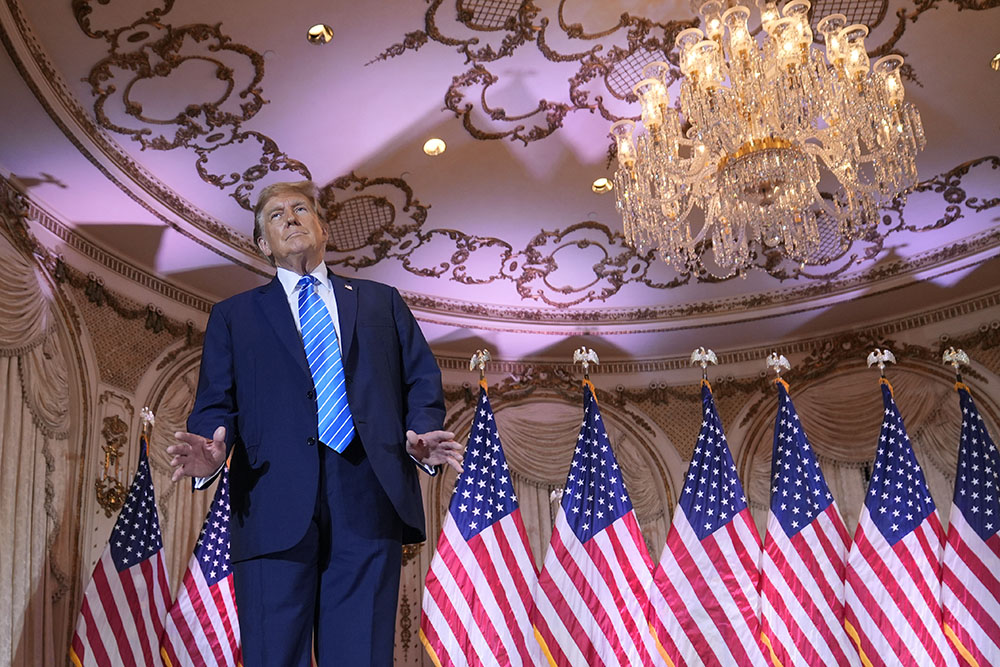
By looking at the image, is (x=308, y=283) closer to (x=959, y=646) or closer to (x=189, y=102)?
(x=189, y=102)

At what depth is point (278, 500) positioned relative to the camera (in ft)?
6.31

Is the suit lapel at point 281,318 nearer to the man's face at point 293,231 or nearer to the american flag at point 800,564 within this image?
the man's face at point 293,231

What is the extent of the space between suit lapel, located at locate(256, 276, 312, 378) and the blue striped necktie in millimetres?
24

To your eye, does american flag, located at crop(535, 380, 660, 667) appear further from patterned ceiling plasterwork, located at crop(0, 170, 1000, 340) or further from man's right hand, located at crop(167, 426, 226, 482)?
man's right hand, located at crop(167, 426, 226, 482)

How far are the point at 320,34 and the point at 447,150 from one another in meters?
1.40

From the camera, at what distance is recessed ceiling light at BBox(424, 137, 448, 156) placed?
20.5ft

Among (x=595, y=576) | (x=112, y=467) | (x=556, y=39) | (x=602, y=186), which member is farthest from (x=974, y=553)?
(x=112, y=467)

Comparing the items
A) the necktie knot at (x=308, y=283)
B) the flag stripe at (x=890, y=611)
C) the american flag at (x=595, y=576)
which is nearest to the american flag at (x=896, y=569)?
the flag stripe at (x=890, y=611)

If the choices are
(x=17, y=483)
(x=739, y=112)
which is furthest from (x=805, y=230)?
(x=17, y=483)

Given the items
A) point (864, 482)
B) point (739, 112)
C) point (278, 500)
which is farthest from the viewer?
point (864, 482)

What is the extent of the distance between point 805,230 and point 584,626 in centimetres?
250

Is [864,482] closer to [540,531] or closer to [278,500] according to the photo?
[540,531]

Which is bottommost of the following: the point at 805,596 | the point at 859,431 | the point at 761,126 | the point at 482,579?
the point at 805,596

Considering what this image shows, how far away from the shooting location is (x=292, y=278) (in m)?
2.29
